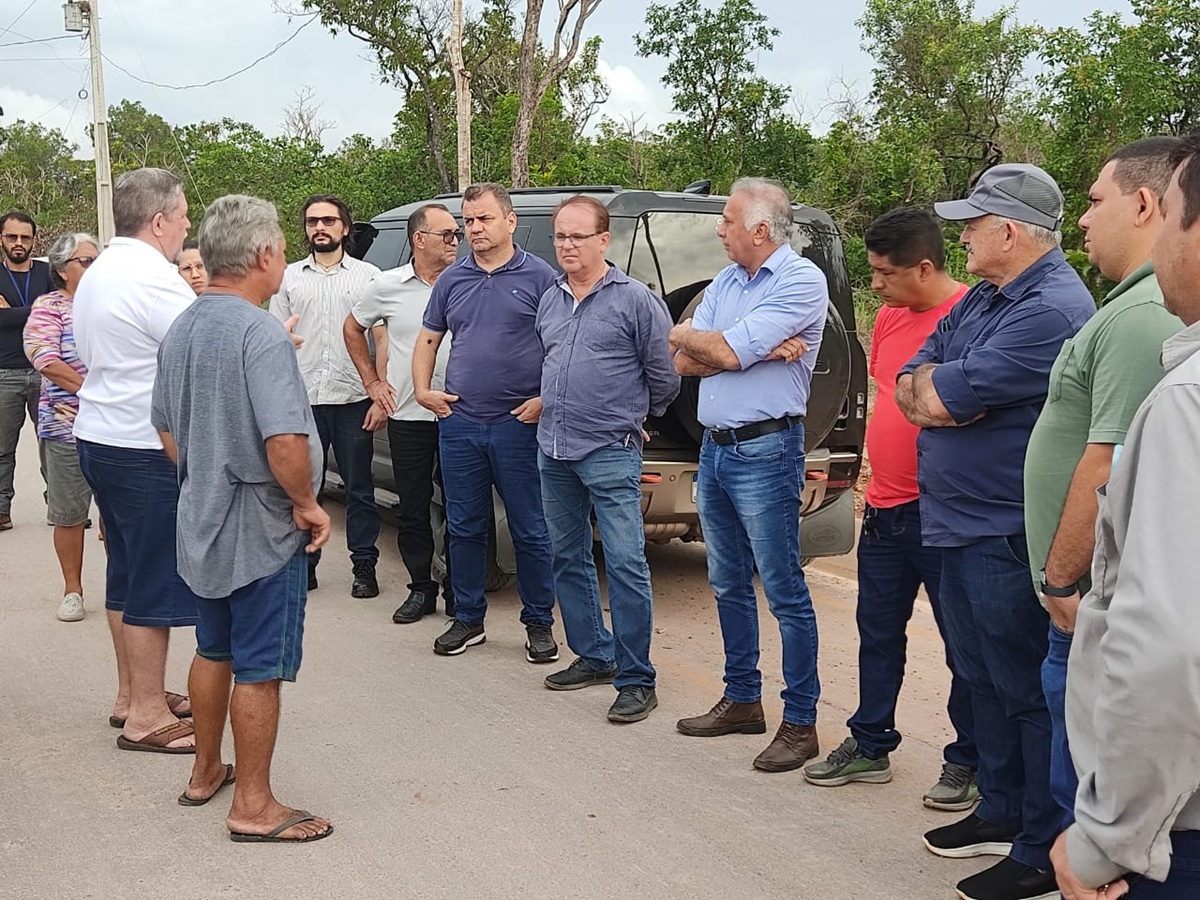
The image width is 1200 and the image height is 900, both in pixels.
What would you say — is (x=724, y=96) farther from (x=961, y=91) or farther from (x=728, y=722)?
(x=728, y=722)

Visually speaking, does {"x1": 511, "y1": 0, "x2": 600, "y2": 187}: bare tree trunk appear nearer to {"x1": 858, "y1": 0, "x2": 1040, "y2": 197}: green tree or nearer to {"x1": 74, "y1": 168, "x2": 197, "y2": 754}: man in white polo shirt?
{"x1": 858, "y1": 0, "x2": 1040, "y2": 197}: green tree

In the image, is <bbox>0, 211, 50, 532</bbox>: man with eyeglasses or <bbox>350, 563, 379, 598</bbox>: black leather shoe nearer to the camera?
<bbox>350, 563, 379, 598</bbox>: black leather shoe

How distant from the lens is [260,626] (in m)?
3.79

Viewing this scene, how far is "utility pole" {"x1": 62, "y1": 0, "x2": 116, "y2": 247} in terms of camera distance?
24.6 meters

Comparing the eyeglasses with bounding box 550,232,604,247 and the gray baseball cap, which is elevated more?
the gray baseball cap

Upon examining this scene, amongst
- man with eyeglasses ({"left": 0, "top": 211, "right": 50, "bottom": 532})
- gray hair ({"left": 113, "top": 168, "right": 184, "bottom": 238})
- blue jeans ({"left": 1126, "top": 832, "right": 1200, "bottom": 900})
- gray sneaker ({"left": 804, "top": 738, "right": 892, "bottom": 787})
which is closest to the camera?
blue jeans ({"left": 1126, "top": 832, "right": 1200, "bottom": 900})

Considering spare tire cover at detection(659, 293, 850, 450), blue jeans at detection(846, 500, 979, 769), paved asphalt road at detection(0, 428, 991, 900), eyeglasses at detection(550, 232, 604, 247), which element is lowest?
paved asphalt road at detection(0, 428, 991, 900)

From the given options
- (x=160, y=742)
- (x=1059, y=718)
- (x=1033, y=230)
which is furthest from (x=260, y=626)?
(x=1033, y=230)

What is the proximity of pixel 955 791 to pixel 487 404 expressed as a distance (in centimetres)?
273

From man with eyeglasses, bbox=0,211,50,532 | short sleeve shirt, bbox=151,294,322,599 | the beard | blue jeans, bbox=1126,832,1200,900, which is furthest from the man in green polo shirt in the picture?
man with eyeglasses, bbox=0,211,50,532

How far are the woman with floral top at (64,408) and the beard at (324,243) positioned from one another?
1.19 m

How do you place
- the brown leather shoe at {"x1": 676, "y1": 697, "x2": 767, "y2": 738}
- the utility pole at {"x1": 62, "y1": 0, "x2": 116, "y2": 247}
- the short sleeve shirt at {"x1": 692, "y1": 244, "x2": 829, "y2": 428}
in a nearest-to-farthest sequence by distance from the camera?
the short sleeve shirt at {"x1": 692, "y1": 244, "x2": 829, "y2": 428} → the brown leather shoe at {"x1": 676, "y1": 697, "x2": 767, "y2": 738} → the utility pole at {"x1": 62, "y1": 0, "x2": 116, "y2": 247}

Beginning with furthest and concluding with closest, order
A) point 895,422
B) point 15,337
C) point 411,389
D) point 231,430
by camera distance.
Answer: point 15,337, point 411,389, point 895,422, point 231,430

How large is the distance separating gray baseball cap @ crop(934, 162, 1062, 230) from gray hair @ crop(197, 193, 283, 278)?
85.8 inches
